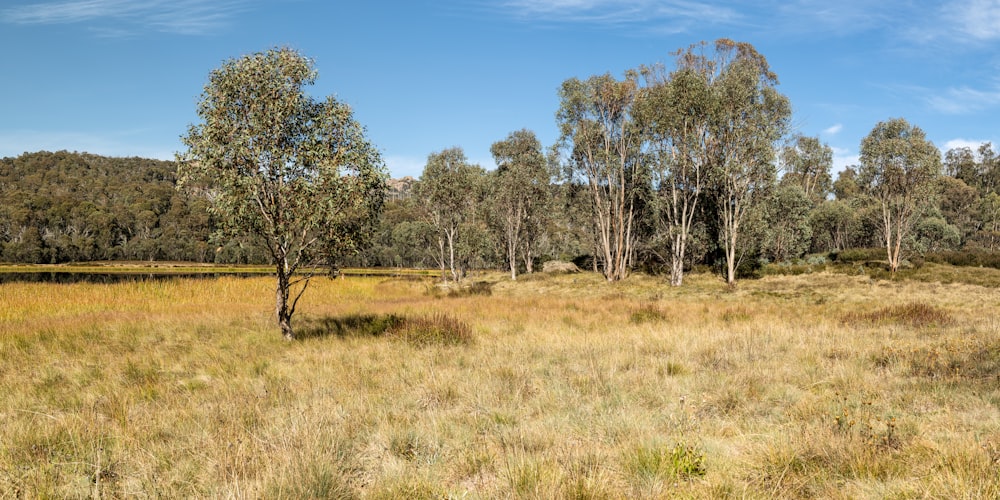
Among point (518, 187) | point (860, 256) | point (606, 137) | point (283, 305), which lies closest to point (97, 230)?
point (518, 187)

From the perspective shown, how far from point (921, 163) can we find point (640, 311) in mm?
34426

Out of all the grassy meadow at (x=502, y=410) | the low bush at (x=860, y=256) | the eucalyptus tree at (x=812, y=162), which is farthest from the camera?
the eucalyptus tree at (x=812, y=162)

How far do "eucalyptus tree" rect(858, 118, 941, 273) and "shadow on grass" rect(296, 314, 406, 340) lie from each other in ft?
140

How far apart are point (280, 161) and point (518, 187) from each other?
37.6m

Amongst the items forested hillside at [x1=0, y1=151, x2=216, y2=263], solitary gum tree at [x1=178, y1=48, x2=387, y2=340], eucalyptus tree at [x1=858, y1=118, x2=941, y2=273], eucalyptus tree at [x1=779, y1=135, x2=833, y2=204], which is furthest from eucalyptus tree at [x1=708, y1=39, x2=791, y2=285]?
forested hillside at [x1=0, y1=151, x2=216, y2=263]

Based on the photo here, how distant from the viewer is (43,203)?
14038 centimetres

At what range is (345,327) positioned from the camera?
51.9 ft

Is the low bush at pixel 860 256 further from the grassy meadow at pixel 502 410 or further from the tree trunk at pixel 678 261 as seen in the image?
the grassy meadow at pixel 502 410

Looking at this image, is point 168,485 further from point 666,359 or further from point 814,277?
point 814,277

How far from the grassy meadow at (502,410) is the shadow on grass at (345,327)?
0.51ft

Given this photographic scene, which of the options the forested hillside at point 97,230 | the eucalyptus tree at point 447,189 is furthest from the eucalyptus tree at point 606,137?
the forested hillside at point 97,230

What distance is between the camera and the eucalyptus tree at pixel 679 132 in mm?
34125

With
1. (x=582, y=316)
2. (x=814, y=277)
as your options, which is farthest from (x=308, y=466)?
(x=814, y=277)

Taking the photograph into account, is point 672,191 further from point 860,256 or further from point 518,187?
point 860,256
